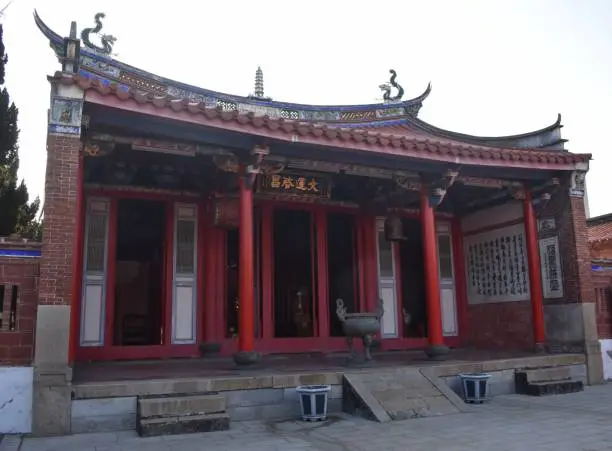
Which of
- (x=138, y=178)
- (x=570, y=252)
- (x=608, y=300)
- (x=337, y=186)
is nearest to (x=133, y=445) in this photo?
(x=138, y=178)

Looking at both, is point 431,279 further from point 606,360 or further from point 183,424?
point 183,424

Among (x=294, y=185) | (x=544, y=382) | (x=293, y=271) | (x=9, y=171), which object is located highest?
(x=9, y=171)

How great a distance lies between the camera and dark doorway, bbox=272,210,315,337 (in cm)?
966

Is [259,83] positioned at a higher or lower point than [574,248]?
higher

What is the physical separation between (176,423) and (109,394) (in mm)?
719

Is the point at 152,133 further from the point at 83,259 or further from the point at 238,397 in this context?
the point at 238,397

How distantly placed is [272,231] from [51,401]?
15.4 feet

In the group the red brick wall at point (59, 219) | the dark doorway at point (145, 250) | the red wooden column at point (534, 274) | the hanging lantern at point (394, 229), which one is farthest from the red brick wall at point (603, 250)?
the red brick wall at point (59, 219)

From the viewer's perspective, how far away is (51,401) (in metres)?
5.26

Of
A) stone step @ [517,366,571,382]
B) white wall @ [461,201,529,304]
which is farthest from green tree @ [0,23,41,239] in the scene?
stone step @ [517,366,571,382]

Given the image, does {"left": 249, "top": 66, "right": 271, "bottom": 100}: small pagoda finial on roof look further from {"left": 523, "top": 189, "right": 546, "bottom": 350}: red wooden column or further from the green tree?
{"left": 523, "top": 189, "right": 546, "bottom": 350}: red wooden column

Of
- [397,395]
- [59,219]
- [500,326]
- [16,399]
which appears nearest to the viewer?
[16,399]

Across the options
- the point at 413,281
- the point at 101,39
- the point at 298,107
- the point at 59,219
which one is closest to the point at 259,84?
the point at 298,107

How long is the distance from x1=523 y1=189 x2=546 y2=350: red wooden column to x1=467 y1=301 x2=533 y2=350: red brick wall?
347 mm
